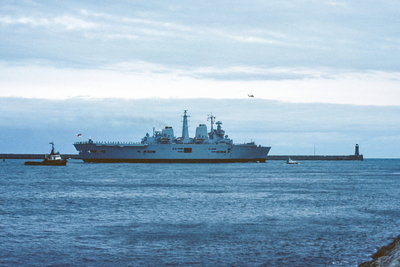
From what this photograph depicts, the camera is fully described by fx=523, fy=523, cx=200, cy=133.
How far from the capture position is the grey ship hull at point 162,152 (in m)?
141

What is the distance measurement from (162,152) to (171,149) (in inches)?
101

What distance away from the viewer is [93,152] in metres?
146

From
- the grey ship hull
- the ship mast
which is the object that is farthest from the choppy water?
the ship mast

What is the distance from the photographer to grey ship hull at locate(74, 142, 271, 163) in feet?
461

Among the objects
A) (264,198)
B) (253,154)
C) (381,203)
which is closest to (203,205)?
(264,198)

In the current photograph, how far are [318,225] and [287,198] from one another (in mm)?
16168

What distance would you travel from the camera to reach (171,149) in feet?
460

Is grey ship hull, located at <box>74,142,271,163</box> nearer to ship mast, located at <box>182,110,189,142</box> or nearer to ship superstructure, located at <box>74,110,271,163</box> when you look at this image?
ship superstructure, located at <box>74,110,271,163</box>

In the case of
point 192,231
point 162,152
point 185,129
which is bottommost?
point 192,231

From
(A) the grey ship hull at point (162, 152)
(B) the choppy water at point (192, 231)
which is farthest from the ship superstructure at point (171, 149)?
(B) the choppy water at point (192, 231)

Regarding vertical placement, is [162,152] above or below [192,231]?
above

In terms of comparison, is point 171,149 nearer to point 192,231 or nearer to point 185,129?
point 185,129

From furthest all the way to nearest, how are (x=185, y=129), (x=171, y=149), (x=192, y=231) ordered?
(x=185, y=129) < (x=171, y=149) < (x=192, y=231)

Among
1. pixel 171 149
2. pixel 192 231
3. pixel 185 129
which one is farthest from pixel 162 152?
pixel 192 231
